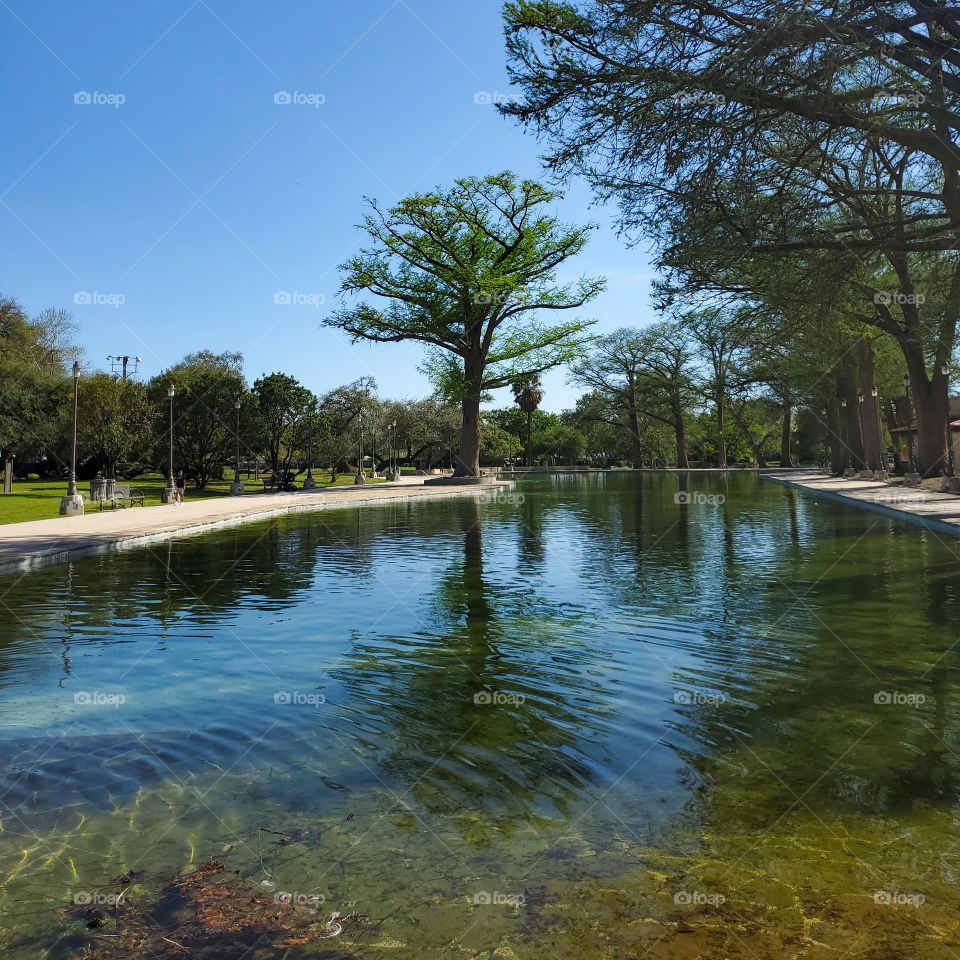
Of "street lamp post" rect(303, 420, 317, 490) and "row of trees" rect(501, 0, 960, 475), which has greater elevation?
"row of trees" rect(501, 0, 960, 475)

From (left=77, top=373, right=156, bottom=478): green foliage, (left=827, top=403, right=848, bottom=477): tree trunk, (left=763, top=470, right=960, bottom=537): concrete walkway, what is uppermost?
(left=77, top=373, right=156, bottom=478): green foliage

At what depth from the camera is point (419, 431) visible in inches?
3216

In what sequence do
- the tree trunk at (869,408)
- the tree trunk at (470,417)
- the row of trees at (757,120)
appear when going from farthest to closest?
1. the tree trunk at (470,417)
2. the tree trunk at (869,408)
3. the row of trees at (757,120)

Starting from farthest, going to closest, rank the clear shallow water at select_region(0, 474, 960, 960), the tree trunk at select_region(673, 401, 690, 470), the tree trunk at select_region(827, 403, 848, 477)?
the tree trunk at select_region(673, 401, 690, 470), the tree trunk at select_region(827, 403, 848, 477), the clear shallow water at select_region(0, 474, 960, 960)

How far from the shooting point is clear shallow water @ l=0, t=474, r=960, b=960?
12.4 ft

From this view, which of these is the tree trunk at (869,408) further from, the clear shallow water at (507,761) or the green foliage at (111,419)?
the green foliage at (111,419)

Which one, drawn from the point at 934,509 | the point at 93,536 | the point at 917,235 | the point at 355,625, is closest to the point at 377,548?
the point at 93,536

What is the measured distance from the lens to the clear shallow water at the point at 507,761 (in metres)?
3.77

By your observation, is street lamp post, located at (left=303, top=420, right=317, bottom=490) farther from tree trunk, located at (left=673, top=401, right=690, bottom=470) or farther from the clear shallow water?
tree trunk, located at (left=673, top=401, right=690, bottom=470)

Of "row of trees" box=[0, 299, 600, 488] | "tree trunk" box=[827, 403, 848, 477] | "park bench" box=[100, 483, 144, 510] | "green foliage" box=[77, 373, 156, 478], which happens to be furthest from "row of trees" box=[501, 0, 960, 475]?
"green foliage" box=[77, 373, 156, 478]

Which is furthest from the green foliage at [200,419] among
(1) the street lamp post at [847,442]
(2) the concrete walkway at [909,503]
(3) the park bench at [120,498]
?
(1) the street lamp post at [847,442]

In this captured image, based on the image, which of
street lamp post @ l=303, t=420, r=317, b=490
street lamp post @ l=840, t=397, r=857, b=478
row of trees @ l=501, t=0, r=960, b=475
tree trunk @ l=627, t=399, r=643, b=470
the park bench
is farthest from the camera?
tree trunk @ l=627, t=399, r=643, b=470

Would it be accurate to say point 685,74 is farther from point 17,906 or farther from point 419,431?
point 419,431

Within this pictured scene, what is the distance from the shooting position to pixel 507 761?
18.8 ft
